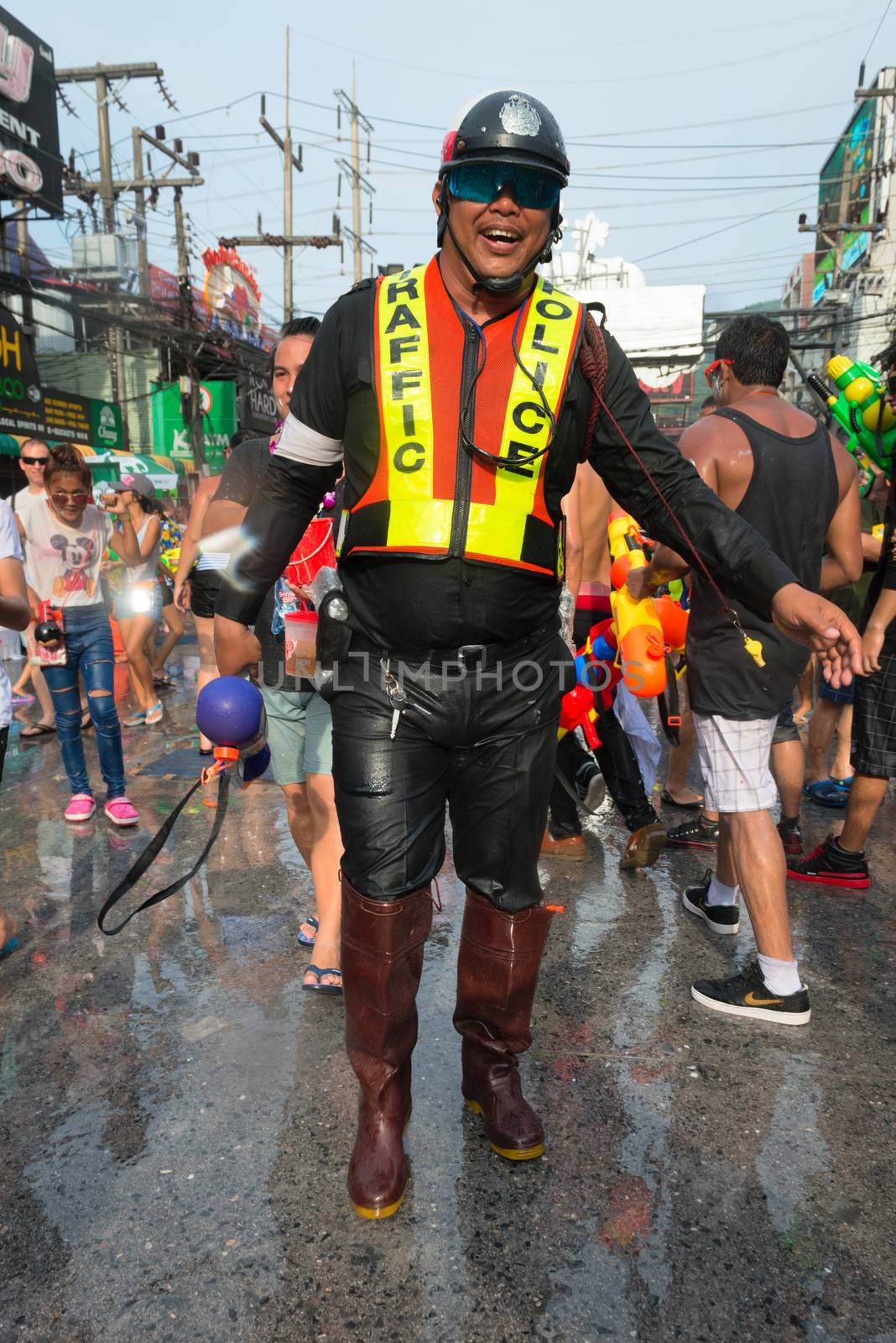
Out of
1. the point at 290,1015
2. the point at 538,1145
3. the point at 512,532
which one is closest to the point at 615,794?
the point at 290,1015

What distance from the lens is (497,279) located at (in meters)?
1.95

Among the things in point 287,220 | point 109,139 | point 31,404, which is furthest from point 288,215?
point 31,404

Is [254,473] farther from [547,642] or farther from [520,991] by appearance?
[520,991]

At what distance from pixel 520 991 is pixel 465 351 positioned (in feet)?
4.96

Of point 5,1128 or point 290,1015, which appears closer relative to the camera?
point 5,1128

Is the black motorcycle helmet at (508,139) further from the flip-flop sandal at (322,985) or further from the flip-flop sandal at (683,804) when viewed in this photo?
the flip-flop sandal at (683,804)

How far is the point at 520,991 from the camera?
7.29ft

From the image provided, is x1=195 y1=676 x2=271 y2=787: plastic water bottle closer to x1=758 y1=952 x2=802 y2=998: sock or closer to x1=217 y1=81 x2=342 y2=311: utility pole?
x1=758 y1=952 x2=802 y2=998: sock

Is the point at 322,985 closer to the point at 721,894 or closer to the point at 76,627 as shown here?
the point at 721,894

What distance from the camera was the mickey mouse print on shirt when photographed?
494cm

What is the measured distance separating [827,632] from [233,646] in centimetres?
143

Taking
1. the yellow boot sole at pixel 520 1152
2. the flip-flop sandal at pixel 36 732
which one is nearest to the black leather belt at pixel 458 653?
the yellow boot sole at pixel 520 1152

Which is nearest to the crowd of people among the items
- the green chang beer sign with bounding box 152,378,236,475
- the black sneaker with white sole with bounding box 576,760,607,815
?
the black sneaker with white sole with bounding box 576,760,607,815

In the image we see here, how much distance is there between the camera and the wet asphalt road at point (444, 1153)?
5.89ft
